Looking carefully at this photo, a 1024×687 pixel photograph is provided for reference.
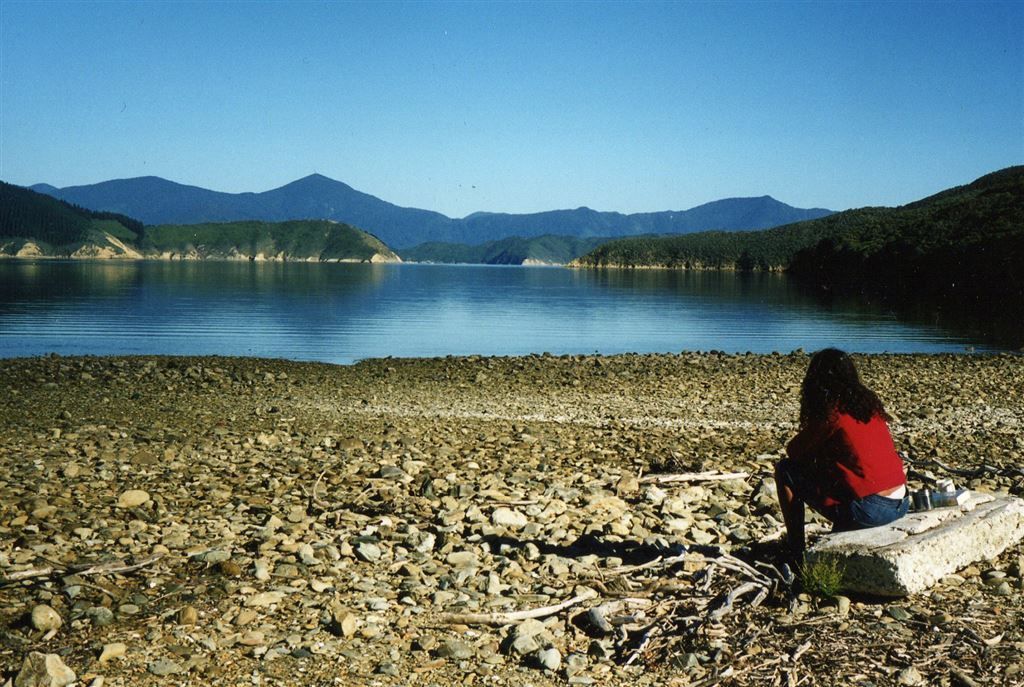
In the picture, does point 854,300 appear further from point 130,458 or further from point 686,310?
point 130,458

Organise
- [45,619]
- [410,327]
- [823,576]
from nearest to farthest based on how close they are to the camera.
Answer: [45,619], [823,576], [410,327]

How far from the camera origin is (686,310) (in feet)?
226

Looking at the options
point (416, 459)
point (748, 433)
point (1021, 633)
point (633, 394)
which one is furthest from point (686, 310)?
point (1021, 633)

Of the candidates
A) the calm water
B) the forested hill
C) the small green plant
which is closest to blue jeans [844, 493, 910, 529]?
the small green plant

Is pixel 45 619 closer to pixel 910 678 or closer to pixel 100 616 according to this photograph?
pixel 100 616

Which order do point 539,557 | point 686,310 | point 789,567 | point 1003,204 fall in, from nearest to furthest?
point 789,567
point 539,557
point 686,310
point 1003,204

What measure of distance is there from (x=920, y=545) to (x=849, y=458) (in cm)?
80

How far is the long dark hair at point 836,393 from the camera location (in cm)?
660

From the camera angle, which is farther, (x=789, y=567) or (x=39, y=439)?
(x=39, y=439)

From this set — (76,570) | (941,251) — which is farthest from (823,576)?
(941,251)

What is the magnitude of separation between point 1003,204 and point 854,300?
68034 millimetres

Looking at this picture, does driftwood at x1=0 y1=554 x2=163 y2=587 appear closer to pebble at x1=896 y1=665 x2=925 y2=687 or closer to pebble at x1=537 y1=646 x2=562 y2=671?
pebble at x1=537 y1=646 x2=562 y2=671

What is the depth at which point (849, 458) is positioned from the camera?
6.64 meters

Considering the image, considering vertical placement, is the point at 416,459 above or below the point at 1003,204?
below
